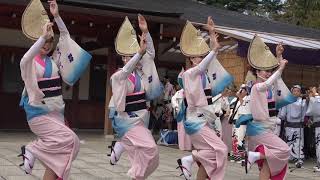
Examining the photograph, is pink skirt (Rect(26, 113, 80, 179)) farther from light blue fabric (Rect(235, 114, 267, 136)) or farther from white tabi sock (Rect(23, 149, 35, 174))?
light blue fabric (Rect(235, 114, 267, 136))

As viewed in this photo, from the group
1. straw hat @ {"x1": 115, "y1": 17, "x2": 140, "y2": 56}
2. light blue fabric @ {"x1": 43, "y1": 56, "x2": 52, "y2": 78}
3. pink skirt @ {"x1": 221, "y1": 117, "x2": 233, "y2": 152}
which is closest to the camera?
light blue fabric @ {"x1": 43, "y1": 56, "x2": 52, "y2": 78}

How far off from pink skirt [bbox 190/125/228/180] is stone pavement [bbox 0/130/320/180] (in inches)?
62.8

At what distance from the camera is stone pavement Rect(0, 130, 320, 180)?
23.9 ft

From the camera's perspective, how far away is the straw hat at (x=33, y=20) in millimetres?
5320

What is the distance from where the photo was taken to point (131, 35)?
6.09 meters

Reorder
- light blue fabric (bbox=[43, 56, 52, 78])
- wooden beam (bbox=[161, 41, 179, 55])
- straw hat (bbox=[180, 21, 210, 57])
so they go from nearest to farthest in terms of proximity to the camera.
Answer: light blue fabric (bbox=[43, 56, 52, 78]) < straw hat (bbox=[180, 21, 210, 57]) < wooden beam (bbox=[161, 41, 179, 55])

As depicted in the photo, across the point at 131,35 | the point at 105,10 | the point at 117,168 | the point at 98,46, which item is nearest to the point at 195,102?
the point at 131,35

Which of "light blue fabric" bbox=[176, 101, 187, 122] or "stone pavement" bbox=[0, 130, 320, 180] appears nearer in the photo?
"light blue fabric" bbox=[176, 101, 187, 122]

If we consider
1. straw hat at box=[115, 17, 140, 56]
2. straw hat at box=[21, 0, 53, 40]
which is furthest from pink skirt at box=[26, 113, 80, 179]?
straw hat at box=[115, 17, 140, 56]

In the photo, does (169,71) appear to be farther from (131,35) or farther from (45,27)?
(45,27)

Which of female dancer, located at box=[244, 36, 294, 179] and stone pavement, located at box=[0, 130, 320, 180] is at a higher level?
female dancer, located at box=[244, 36, 294, 179]

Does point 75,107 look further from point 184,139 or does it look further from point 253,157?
point 253,157

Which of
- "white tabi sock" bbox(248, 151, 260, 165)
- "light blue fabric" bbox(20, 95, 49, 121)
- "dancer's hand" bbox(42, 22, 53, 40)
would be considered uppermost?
"dancer's hand" bbox(42, 22, 53, 40)

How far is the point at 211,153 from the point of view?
19.7 ft
